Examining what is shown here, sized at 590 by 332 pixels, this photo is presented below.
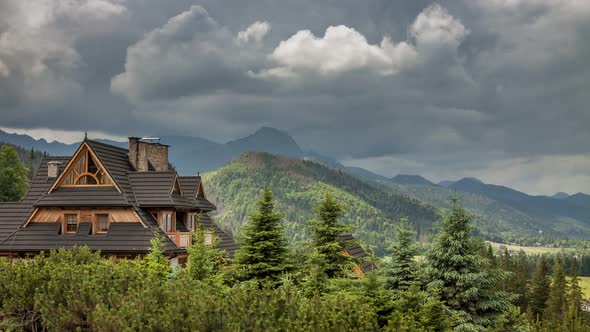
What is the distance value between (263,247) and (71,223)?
1594 centimetres

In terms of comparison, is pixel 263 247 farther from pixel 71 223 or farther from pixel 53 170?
pixel 53 170

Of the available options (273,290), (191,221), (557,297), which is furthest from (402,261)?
→ (557,297)

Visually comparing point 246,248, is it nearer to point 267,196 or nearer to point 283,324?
point 267,196

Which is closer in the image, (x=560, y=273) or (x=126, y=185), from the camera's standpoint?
(x=126, y=185)

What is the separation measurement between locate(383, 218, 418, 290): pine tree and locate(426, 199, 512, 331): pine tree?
3.24 feet

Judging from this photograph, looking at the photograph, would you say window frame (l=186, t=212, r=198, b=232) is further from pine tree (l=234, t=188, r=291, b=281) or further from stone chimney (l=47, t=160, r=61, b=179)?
pine tree (l=234, t=188, r=291, b=281)

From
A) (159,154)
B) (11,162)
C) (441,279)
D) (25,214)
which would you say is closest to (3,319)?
(441,279)

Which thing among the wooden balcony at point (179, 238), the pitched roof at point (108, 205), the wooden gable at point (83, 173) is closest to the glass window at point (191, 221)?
the pitched roof at point (108, 205)

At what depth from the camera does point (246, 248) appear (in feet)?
69.4

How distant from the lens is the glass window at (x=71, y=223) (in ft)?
102

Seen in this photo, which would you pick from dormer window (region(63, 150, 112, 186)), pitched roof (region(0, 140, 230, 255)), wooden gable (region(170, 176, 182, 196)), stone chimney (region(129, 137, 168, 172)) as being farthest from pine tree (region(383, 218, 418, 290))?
stone chimney (region(129, 137, 168, 172))

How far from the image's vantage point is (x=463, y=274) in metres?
20.4

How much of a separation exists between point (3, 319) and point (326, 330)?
34.3ft

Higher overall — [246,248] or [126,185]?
[126,185]
